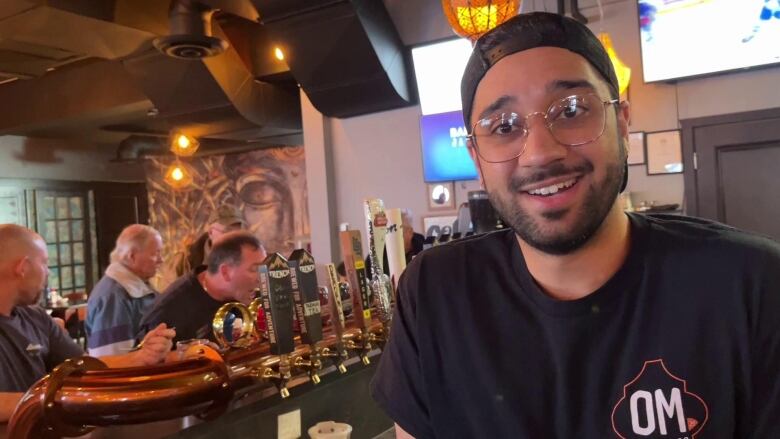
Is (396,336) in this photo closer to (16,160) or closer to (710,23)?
(710,23)

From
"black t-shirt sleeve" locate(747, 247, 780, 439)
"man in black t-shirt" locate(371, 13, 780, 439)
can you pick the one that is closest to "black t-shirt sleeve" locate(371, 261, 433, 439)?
"man in black t-shirt" locate(371, 13, 780, 439)

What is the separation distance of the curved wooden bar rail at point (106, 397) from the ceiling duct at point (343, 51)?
3.42 meters

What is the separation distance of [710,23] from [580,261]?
10.9 feet

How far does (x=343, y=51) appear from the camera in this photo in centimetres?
454

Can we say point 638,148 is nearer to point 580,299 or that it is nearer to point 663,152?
point 663,152

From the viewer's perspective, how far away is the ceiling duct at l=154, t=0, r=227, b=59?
4074 millimetres

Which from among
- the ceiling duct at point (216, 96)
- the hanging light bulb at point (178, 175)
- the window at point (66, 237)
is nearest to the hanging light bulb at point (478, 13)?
the ceiling duct at point (216, 96)

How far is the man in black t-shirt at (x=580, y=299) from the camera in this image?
0.90 metres

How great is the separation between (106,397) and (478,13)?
6.06 feet

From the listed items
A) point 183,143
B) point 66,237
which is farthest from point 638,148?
point 66,237

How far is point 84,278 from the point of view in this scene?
28.2 ft

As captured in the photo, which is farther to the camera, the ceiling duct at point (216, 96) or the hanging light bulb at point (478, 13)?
the ceiling duct at point (216, 96)

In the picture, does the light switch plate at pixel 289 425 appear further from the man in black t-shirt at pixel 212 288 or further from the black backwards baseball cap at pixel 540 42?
the man in black t-shirt at pixel 212 288

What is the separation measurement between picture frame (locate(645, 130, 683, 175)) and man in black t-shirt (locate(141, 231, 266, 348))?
2.52 meters
